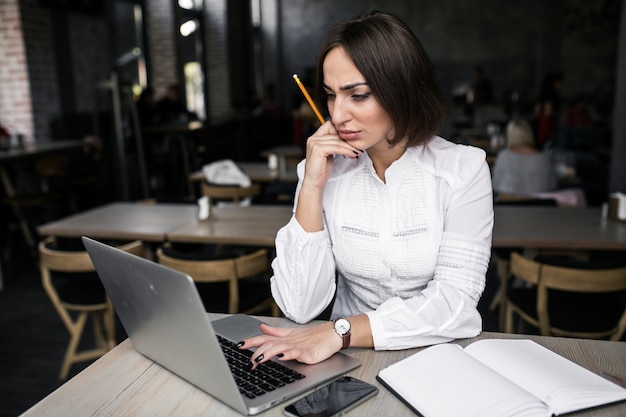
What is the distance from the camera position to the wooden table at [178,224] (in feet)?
9.46

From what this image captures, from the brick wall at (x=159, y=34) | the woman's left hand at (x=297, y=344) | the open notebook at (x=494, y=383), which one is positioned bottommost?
the open notebook at (x=494, y=383)

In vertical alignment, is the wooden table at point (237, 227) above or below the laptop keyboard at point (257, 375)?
below

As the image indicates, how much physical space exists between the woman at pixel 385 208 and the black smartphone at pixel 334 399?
17 cm

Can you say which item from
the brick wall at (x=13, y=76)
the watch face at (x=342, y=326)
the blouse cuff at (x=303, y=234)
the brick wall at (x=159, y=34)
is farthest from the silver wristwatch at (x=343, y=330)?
the brick wall at (x=159, y=34)

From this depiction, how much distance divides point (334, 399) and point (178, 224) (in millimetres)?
2335

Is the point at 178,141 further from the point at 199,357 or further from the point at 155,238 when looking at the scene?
the point at 199,357

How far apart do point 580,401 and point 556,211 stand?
253 centimetres

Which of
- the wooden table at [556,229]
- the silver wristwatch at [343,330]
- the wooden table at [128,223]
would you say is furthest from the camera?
the wooden table at [128,223]

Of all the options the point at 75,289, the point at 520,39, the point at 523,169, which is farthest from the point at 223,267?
the point at 520,39

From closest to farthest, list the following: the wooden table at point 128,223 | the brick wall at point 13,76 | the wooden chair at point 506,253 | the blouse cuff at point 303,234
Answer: the blouse cuff at point 303,234 → the wooden table at point 128,223 → the wooden chair at point 506,253 → the brick wall at point 13,76

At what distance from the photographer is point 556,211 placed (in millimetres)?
3254

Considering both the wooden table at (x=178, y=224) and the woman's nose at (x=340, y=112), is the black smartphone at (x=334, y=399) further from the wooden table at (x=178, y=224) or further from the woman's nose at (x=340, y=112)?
the wooden table at (x=178, y=224)

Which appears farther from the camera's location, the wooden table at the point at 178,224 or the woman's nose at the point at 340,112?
the wooden table at the point at 178,224

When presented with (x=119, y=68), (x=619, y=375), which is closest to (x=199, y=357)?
(x=619, y=375)
